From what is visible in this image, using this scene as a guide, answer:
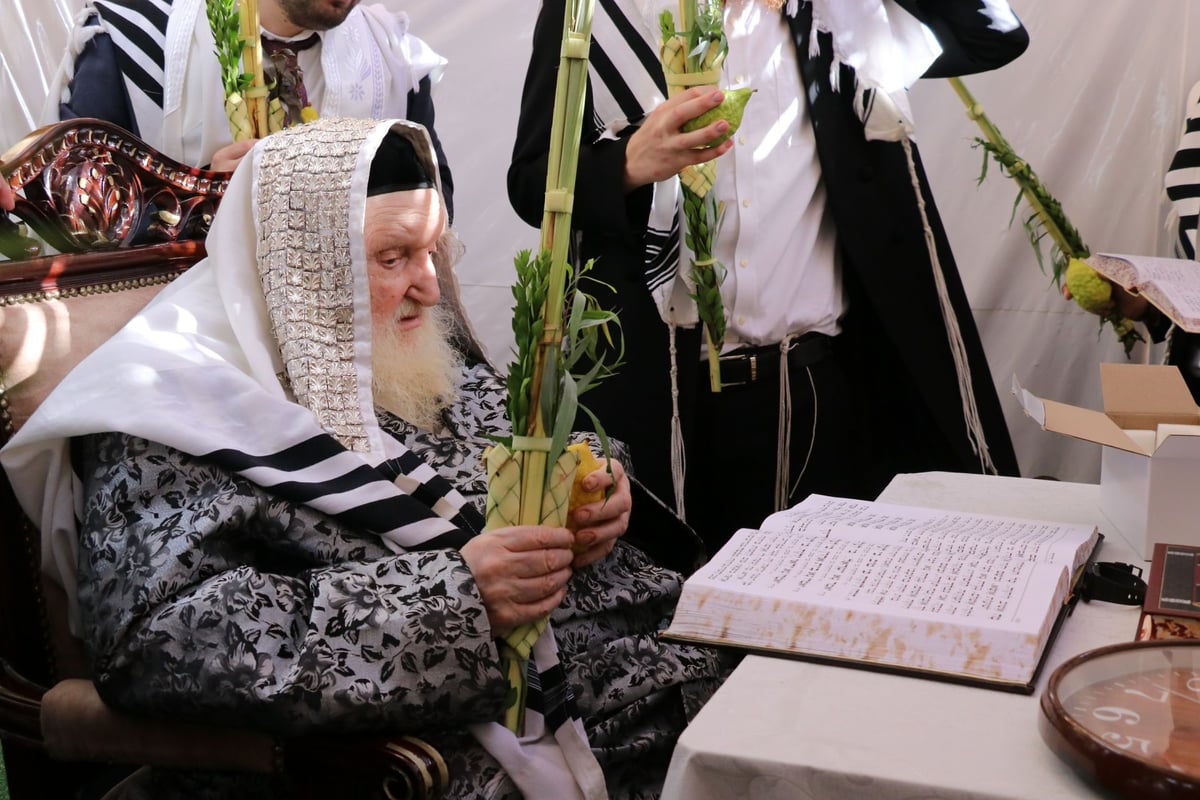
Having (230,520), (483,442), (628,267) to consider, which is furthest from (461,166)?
(230,520)

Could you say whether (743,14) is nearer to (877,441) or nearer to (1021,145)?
(877,441)

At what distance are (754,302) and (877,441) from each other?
0.52 m

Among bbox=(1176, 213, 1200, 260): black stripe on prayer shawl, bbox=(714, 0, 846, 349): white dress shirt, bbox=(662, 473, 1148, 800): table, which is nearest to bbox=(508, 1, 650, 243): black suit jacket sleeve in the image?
bbox=(714, 0, 846, 349): white dress shirt

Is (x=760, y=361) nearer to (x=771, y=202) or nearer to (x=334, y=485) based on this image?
(x=771, y=202)

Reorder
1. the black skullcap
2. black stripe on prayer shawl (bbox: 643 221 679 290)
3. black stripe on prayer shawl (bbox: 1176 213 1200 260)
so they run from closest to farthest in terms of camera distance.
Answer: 1. the black skullcap
2. black stripe on prayer shawl (bbox: 643 221 679 290)
3. black stripe on prayer shawl (bbox: 1176 213 1200 260)

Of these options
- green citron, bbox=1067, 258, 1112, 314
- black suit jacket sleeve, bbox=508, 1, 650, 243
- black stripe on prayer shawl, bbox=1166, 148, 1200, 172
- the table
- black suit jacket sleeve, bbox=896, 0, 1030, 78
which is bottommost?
green citron, bbox=1067, 258, 1112, 314

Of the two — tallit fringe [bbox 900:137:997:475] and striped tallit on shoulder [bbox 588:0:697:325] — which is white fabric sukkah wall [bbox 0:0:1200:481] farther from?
striped tallit on shoulder [bbox 588:0:697:325]

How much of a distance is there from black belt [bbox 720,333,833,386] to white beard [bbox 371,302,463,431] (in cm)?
68

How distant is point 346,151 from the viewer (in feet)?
6.57

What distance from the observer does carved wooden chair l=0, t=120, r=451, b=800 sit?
159 centimetres

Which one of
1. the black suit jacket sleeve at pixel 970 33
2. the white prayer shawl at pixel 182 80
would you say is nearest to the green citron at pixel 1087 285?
the black suit jacket sleeve at pixel 970 33

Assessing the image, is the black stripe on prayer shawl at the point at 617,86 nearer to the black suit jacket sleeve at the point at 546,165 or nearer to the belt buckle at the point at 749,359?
the black suit jacket sleeve at the point at 546,165

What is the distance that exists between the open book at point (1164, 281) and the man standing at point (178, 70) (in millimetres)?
1586

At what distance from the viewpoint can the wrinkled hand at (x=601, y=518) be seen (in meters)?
1.91
